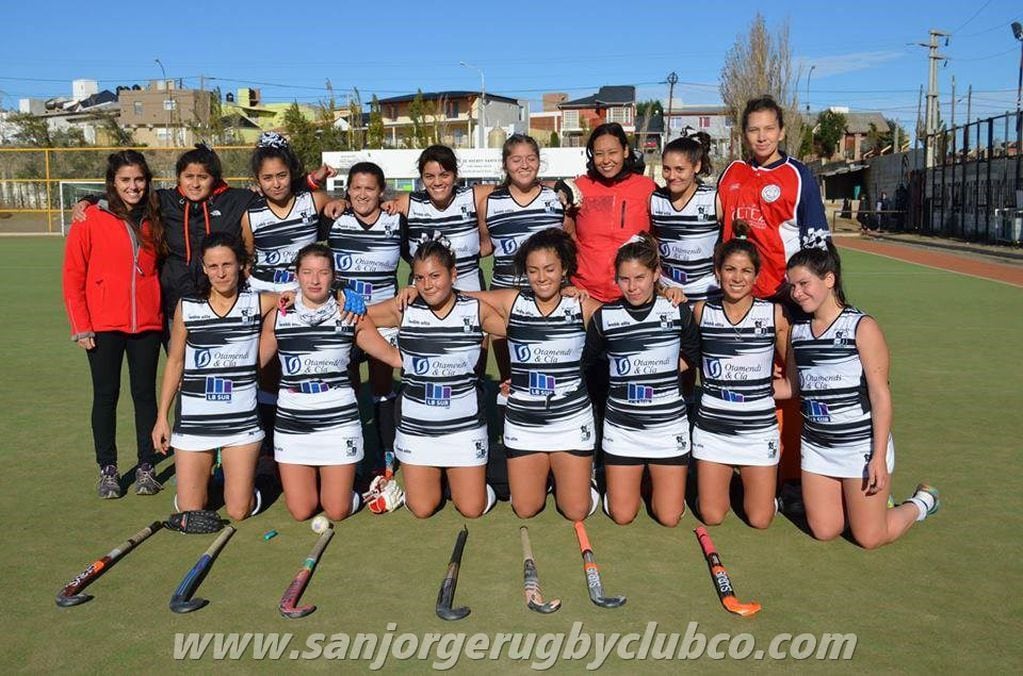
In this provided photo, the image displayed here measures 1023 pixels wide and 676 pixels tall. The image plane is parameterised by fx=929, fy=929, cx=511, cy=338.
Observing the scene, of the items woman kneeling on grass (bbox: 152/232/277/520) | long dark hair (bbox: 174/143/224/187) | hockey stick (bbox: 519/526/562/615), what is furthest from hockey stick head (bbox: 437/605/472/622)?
long dark hair (bbox: 174/143/224/187)

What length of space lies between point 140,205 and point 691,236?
327 centimetres

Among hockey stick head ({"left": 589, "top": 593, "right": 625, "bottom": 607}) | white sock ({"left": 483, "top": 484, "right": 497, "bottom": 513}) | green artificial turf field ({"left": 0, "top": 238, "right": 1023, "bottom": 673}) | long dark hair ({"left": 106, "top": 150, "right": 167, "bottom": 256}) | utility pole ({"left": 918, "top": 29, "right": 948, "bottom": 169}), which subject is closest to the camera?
green artificial turf field ({"left": 0, "top": 238, "right": 1023, "bottom": 673})

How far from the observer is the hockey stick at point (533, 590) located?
3828 mm

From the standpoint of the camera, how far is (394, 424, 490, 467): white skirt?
5043 millimetres

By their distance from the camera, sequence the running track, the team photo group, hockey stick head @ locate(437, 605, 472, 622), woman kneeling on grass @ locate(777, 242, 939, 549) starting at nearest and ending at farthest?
hockey stick head @ locate(437, 605, 472, 622) → woman kneeling on grass @ locate(777, 242, 939, 549) → the team photo group → the running track

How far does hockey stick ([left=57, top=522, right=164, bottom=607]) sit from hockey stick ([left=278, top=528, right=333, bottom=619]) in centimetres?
86

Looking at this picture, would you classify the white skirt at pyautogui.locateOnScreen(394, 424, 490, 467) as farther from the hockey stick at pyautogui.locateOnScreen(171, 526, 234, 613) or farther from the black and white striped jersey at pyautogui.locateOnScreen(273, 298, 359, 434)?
the hockey stick at pyautogui.locateOnScreen(171, 526, 234, 613)

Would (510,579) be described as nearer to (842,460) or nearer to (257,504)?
(257,504)

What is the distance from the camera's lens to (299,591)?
12.9 feet

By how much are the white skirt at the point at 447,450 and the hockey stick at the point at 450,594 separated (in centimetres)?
70

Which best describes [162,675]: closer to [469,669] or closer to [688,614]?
[469,669]

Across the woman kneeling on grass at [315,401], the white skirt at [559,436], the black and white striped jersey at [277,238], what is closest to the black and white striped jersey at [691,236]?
the white skirt at [559,436]

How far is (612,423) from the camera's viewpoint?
508cm

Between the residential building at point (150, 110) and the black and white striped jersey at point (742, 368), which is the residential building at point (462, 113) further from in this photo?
the black and white striped jersey at point (742, 368)
